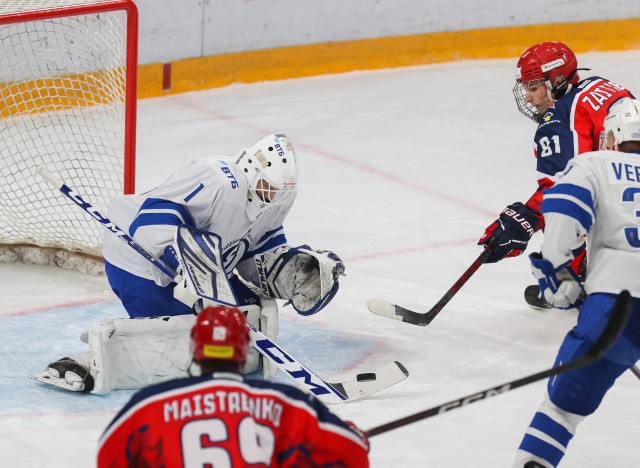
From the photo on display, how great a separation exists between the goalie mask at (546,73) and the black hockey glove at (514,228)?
0.31 meters

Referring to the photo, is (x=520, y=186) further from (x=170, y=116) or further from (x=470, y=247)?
(x=170, y=116)

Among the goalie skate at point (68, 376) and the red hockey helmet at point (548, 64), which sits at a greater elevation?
the red hockey helmet at point (548, 64)

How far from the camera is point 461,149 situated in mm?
6238

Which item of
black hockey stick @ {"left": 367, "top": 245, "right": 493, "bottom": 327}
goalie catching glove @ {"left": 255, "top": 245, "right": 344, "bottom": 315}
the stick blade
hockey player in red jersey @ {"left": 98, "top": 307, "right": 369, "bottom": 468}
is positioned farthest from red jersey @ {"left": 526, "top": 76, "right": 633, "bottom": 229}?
hockey player in red jersey @ {"left": 98, "top": 307, "right": 369, "bottom": 468}

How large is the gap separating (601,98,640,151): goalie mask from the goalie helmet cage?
2.06 metres

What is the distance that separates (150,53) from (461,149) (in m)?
1.91

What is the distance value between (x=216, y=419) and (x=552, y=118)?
224cm

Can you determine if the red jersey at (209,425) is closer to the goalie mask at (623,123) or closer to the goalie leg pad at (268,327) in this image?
the goalie mask at (623,123)

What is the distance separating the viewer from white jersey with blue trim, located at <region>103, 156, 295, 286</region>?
11.1 ft

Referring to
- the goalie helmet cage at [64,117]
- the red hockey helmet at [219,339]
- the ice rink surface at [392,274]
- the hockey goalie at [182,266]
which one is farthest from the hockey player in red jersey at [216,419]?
the goalie helmet cage at [64,117]

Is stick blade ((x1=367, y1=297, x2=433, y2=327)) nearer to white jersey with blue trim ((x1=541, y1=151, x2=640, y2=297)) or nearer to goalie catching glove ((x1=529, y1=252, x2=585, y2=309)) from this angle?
goalie catching glove ((x1=529, y1=252, x2=585, y2=309))

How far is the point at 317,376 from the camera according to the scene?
344 centimetres

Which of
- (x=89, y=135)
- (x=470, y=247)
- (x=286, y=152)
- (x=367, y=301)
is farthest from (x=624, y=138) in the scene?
(x=89, y=135)

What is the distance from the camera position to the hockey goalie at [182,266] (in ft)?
11.0
